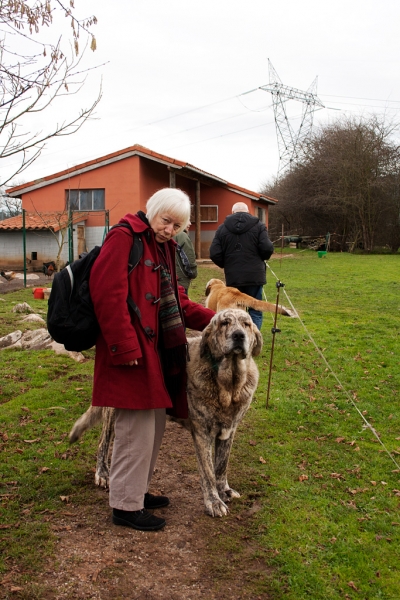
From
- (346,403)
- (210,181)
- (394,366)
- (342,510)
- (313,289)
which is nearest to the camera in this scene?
(342,510)

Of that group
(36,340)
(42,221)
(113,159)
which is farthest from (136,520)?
(113,159)

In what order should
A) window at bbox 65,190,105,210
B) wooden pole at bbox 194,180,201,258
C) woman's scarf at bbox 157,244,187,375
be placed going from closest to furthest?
woman's scarf at bbox 157,244,187,375
window at bbox 65,190,105,210
wooden pole at bbox 194,180,201,258

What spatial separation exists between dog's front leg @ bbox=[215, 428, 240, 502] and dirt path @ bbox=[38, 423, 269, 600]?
174mm

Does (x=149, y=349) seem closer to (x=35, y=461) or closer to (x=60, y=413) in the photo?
(x=35, y=461)

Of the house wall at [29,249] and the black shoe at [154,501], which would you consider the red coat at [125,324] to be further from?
the house wall at [29,249]

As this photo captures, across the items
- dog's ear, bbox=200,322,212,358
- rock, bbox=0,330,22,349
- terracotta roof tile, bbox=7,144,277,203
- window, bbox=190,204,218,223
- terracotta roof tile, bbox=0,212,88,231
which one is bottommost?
rock, bbox=0,330,22,349

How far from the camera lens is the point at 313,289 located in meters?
15.6

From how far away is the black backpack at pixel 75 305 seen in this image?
2807 mm

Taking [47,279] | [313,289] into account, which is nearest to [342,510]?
[313,289]

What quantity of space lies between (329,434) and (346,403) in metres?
0.87

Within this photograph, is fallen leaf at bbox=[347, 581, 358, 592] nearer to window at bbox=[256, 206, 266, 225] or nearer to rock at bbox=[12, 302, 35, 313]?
rock at bbox=[12, 302, 35, 313]

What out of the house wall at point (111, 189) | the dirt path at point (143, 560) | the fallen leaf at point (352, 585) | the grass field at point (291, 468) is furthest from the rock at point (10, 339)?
the house wall at point (111, 189)

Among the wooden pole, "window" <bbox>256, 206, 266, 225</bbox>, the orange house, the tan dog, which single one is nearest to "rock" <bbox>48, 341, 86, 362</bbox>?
the tan dog

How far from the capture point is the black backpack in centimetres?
281
